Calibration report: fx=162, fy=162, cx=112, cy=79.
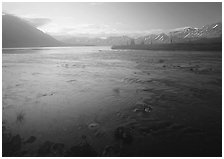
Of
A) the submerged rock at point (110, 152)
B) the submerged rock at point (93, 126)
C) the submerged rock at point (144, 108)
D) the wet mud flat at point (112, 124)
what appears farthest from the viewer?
the submerged rock at point (144, 108)

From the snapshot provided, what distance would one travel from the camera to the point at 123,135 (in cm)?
622

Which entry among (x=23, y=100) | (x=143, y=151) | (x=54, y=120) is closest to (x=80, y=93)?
(x=23, y=100)

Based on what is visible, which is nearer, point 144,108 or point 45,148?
point 45,148

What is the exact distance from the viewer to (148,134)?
632 centimetres

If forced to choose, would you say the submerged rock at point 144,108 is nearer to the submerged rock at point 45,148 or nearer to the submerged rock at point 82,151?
the submerged rock at point 82,151

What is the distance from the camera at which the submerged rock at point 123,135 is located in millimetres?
5871

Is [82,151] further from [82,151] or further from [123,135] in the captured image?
[123,135]

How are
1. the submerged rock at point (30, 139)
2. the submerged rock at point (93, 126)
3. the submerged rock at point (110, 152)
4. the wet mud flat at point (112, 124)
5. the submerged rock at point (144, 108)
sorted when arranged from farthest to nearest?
the submerged rock at point (144, 108) < the submerged rock at point (93, 126) < the submerged rock at point (30, 139) < the wet mud flat at point (112, 124) < the submerged rock at point (110, 152)

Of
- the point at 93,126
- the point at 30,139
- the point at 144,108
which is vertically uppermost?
the point at 144,108

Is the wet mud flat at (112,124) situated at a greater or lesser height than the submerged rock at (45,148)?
greater

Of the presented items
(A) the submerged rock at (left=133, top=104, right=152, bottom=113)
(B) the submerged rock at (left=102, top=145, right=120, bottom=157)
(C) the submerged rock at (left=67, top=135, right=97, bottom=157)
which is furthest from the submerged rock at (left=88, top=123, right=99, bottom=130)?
(A) the submerged rock at (left=133, top=104, right=152, bottom=113)

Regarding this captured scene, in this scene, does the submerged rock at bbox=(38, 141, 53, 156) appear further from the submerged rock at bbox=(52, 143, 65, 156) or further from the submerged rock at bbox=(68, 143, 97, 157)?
the submerged rock at bbox=(68, 143, 97, 157)

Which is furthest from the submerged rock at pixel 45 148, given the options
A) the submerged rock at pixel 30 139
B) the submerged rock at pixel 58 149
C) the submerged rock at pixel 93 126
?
the submerged rock at pixel 93 126

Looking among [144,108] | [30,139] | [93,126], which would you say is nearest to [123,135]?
[93,126]
